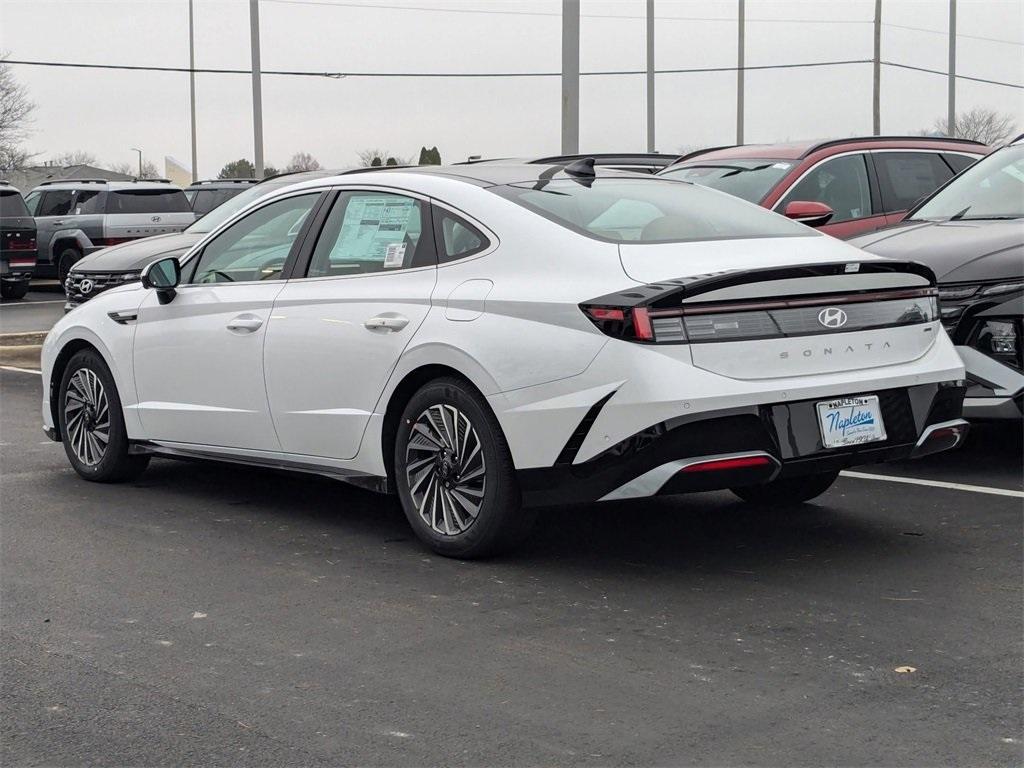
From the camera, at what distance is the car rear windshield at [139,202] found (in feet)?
82.8

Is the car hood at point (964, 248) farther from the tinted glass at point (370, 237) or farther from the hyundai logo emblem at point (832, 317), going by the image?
the tinted glass at point (370, 237)

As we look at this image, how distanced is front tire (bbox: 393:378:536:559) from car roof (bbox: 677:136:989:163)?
5.56 meters

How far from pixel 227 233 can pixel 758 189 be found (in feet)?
15.1

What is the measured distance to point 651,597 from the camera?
542 centimetres

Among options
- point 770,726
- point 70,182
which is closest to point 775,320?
point 770,726

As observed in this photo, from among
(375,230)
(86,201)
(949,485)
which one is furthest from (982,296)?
(86,201)

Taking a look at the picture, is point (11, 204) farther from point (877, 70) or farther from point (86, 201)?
point (877, 70)

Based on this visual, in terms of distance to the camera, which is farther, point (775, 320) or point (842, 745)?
point (775, 320)

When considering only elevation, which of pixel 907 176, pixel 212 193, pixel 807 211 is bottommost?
pixel 807 211

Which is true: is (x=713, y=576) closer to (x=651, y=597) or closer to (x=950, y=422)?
(x=651, y=597)

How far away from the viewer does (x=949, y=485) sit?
748 centimetres

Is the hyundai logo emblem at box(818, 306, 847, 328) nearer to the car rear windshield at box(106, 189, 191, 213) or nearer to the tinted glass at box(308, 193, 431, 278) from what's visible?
the tinted glass at box(308, 193, 431, 278)

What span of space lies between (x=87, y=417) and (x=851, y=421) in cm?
429

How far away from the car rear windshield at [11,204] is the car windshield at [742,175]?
15.9 meters
